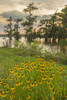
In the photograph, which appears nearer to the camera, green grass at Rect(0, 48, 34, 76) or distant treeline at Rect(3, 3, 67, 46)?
green grass at Rect(0, 48, 34, 76)

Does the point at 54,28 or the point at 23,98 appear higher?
the point at 54,28

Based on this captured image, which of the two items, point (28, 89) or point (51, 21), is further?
point (51, 21)

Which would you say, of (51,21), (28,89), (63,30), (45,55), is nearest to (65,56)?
(45,55)

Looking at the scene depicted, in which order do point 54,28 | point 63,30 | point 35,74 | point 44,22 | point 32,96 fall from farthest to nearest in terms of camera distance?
point 44,22, point 54,28, point 63,30, point 35,74, point 32,96

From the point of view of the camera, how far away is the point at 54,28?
1608 inches

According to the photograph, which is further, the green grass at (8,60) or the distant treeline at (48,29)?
the distant treeline at (48,29)

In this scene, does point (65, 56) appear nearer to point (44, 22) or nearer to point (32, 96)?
point (32, 96)

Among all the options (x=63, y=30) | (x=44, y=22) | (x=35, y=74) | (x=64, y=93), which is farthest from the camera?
(x=44, y=22)

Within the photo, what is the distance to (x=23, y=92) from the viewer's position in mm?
3336

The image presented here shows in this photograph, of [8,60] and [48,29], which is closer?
[8,60]

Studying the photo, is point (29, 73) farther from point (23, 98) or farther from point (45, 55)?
point (45, 55)

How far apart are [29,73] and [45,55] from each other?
769cm

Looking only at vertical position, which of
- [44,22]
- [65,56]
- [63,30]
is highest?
[44,22]

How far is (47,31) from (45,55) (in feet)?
100
